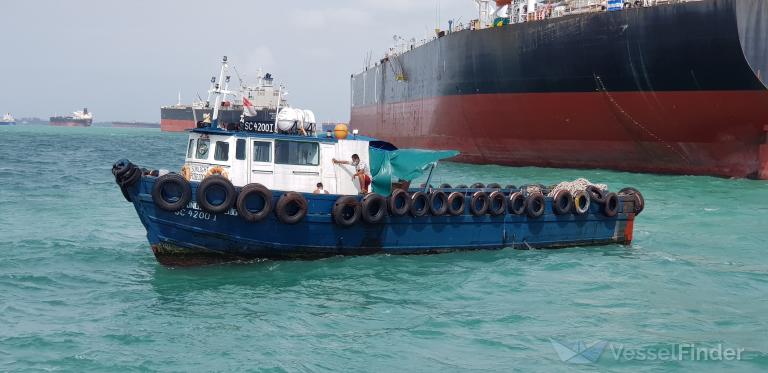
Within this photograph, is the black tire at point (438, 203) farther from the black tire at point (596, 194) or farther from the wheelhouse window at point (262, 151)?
the black tire at point (596, 194)

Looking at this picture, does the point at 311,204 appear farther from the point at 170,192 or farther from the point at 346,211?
the point at 170,192

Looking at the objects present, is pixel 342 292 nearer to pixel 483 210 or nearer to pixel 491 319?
pixel 491 319

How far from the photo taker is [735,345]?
912 centimetres

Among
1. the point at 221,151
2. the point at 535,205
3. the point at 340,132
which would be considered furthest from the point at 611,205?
the point at 221,151

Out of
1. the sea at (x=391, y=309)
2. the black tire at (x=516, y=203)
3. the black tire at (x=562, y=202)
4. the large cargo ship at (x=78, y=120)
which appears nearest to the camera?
the sea at (x=391, y=309)

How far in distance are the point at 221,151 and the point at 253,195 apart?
1.32 m

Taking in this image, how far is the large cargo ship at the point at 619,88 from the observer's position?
2481 centimetres

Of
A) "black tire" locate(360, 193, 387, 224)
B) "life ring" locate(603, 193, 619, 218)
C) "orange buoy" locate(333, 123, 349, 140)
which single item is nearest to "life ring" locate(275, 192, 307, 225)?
"black tire" locate(360, 193, 387, 224)

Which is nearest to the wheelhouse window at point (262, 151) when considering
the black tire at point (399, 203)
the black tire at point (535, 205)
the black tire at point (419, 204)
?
the black tire at point (399, 203)

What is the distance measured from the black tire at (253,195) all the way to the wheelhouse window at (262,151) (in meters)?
0.99

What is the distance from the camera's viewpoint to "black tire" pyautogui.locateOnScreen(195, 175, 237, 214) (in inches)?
462

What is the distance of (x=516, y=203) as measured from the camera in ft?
46.3

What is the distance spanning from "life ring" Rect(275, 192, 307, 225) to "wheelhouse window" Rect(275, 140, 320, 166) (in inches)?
41.6

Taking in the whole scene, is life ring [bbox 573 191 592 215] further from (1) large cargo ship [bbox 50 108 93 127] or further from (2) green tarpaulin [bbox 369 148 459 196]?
(1) large cargo ship [bbox 50 108 93 127]
